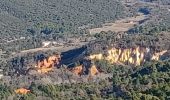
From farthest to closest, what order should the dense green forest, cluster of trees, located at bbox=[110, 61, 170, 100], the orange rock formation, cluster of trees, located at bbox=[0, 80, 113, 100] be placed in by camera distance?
the orange rock formation, the dense green forest, cluster of trees, located at bbox=[0, 80, 113, 100], cluster of trees, located at bbox=[110, 61, 170, 100]

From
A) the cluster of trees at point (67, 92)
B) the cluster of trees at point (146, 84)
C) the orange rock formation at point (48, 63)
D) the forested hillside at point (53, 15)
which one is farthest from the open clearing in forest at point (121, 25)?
the cluster of trees at point (67, 92)

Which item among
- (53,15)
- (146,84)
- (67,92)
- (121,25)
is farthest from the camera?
(53,15)

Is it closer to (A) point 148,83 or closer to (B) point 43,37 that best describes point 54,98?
(A) point 148,83

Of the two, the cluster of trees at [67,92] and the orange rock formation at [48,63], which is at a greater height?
the cluster of trees at [67,92]

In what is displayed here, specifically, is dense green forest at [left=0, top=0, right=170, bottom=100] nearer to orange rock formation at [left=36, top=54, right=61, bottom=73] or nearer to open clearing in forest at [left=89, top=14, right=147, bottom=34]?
orange rock formation at [left=36, top=54, right=61, bottom=73]

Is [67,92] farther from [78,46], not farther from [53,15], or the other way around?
[53,15]

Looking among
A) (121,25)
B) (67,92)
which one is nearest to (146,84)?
(67,92)

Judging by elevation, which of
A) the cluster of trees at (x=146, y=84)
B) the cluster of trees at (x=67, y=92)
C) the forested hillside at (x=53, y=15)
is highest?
the cluster of trees at (x=146, y=84)

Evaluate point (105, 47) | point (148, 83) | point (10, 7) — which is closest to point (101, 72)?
point (105, 47)

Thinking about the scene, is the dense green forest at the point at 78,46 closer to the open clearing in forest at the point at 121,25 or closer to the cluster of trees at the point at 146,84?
the cluster of trees at the point at 146,84

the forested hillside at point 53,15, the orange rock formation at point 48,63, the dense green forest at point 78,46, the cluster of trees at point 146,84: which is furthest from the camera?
the forested hillside at point 53,15

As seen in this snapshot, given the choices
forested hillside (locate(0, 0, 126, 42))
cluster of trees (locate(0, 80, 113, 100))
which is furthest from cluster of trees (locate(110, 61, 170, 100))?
forested hillside (locate(0, 0, 126, 42))
